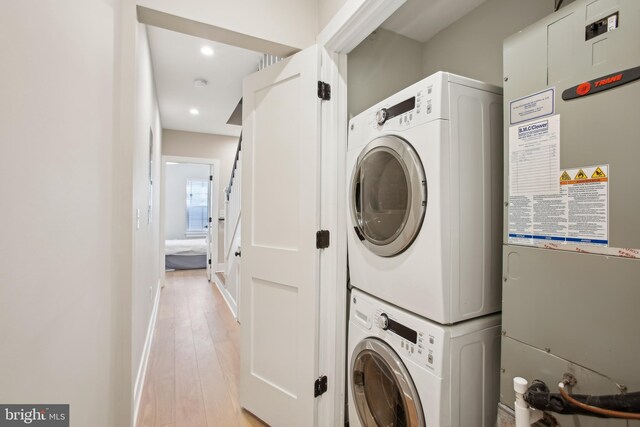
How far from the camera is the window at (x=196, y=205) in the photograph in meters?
8.52

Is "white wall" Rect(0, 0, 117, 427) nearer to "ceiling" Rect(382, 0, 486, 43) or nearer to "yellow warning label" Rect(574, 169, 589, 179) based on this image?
"yellow warning label" Rect(574, 169, 589, 179)

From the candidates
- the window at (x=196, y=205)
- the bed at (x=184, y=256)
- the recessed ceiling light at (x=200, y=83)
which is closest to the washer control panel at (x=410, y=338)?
the recessed ceiling light at (x=200, y=83)

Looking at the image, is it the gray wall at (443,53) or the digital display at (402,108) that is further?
the gray wall at (443,53)

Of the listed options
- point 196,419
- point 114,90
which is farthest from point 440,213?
point 196,419

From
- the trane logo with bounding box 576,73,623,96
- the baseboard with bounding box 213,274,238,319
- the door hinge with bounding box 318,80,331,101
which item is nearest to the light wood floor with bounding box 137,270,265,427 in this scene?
the baseboard with bounding box 213,274,238,319

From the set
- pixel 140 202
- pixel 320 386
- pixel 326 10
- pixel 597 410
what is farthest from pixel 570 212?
pixel 140 202

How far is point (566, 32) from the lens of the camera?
84 cm

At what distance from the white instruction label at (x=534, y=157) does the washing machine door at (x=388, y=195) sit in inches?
11.7

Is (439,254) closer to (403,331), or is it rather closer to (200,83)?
(403,331)

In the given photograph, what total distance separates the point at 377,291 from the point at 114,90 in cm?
150

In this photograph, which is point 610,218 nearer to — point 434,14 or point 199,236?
point 434,14

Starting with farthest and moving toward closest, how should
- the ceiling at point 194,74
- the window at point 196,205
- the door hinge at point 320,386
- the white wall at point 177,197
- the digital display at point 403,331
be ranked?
the window at point 196,205, the white wall at point 177,197, the ceiling at point 194,74, the door hinge at point 320,386, the digital display at point 403,331

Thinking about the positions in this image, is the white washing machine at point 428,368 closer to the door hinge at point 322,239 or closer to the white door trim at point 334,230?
the white door trim at point 334,230

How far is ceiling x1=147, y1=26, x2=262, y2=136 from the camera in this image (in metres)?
2.58
